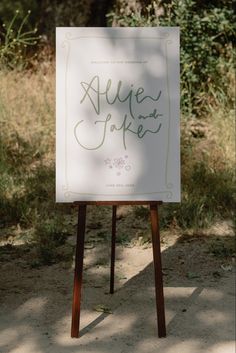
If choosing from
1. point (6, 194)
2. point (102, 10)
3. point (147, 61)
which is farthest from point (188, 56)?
point (147, 61)

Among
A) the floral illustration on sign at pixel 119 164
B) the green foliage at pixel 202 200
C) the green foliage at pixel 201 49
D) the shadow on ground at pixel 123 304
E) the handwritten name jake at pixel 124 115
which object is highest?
the green foliage at pixel 201 49

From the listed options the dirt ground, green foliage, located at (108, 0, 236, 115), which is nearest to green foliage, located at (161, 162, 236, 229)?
the dirt ground

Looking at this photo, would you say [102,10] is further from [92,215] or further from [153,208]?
[153,208]

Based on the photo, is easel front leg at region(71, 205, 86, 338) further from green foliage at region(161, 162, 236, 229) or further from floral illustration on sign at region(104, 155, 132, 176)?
green foliage at region(161, 162, 236, 229)

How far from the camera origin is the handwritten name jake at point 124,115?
4168 mm

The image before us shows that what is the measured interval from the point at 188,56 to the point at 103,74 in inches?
154

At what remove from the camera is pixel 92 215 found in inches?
254

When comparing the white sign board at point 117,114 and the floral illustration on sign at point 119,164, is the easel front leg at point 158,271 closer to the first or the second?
the white sign board at point 117,114

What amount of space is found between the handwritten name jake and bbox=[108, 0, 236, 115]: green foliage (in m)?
3.54

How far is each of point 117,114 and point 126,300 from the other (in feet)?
4.07

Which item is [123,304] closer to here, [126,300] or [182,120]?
[126,300]

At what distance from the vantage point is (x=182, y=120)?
755 cm

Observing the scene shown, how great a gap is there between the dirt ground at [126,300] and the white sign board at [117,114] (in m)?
0.75

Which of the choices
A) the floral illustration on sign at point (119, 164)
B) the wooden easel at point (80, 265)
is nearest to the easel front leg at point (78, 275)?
the wooden easel at point (80, 265)
